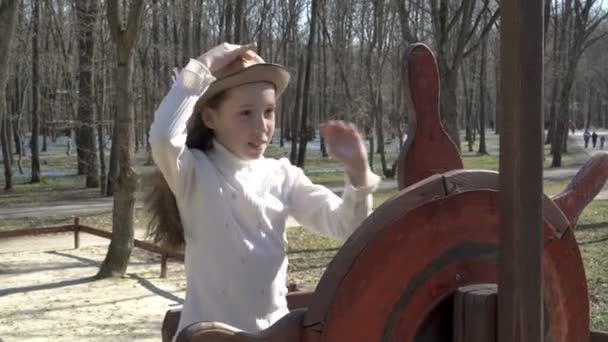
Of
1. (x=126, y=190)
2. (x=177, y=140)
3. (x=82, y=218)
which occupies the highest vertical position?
(x=177, y=140)

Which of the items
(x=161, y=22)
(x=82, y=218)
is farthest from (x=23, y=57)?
(x=82, y=218)

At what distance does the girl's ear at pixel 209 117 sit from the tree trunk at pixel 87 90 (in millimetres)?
18110

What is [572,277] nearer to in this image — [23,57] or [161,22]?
[23,57]

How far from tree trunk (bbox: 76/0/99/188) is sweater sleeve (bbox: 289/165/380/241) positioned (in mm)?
18167

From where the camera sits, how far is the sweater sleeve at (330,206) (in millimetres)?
2150

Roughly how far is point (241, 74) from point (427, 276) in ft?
3.18

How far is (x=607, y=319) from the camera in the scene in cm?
639

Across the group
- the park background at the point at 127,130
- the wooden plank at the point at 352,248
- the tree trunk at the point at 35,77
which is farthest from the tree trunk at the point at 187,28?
the wooden plank at the point at 352,248

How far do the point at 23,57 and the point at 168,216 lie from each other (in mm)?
25889

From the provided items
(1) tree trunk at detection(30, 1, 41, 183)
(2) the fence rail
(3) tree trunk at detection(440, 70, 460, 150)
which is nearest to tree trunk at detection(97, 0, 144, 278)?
(2) the fence rail

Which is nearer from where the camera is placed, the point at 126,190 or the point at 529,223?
the point at 529,223

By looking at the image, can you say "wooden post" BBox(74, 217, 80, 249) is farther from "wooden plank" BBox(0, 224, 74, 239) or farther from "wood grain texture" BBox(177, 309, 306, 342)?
"wood grain texture" BBox(177, 309, 306, 342)

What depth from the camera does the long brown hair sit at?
7.88 ft

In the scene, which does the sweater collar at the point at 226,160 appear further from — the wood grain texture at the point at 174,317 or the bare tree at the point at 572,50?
the bare tree at the point at 572,50
